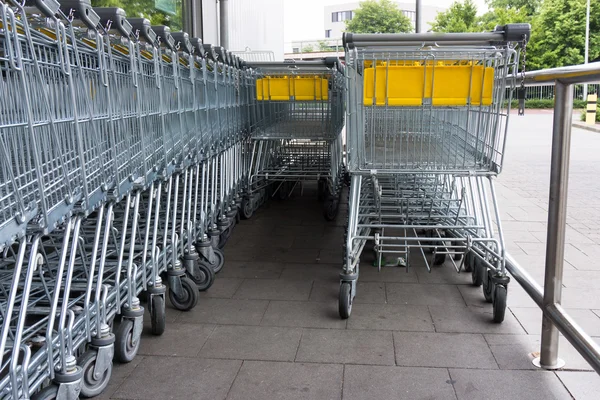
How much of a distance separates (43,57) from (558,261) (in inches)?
97.8

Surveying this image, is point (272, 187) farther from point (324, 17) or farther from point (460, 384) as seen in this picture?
point (324, 17)

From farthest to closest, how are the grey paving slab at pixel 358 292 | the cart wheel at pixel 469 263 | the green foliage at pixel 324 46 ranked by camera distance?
the green foliage at pixel 324 46 < the cart wheel at pixel 469 263 < the grey paving slab at pixel 358 292

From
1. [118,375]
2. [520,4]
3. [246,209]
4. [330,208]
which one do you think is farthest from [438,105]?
[520,4]

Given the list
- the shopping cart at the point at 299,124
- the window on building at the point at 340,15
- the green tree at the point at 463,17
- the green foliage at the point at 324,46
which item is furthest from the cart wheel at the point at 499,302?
the window on building at the point at 340,15

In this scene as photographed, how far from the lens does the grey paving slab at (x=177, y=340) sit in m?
3.18

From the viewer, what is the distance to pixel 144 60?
3.40 meters

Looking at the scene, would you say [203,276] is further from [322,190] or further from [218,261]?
[322,190]

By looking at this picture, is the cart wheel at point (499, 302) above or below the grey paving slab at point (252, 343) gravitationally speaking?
above

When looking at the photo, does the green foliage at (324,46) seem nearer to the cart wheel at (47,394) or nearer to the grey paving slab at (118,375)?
the grey paving slab at (118,375)

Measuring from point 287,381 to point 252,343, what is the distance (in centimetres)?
48

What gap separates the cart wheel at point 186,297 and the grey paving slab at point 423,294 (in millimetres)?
1255

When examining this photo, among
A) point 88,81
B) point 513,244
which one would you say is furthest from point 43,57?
point 513,244

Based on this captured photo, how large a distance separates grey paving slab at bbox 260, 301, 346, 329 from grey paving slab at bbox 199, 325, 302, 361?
0.35 ft

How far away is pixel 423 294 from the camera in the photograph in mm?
4055
